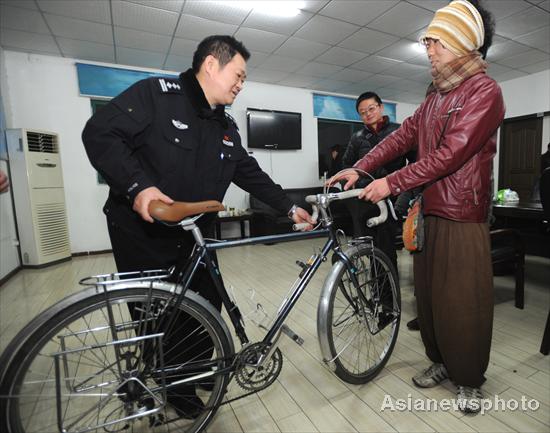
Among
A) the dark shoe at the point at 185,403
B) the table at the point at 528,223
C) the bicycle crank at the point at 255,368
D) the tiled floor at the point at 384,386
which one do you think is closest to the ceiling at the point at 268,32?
the table at the point at 528,223

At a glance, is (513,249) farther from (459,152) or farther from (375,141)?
(459,152)

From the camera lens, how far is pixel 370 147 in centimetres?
212

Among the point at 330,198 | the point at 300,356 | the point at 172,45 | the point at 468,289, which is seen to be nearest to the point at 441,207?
the point at 468,289

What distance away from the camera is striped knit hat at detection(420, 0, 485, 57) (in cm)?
109

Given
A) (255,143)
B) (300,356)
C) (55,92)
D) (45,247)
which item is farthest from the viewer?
(255,143)

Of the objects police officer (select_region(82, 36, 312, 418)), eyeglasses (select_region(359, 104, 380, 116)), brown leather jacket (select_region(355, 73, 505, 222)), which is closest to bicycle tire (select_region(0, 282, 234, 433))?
police officer (select_region(82, 36, 312, 418))

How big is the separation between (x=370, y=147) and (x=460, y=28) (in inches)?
41.4

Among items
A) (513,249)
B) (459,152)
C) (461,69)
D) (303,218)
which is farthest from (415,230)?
(513,249)

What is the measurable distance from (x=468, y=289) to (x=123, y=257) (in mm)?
1340

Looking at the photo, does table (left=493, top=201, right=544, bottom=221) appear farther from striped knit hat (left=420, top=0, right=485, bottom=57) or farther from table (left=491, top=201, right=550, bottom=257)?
striped knit hat (left=420, top=0, right=485, bottom=57)

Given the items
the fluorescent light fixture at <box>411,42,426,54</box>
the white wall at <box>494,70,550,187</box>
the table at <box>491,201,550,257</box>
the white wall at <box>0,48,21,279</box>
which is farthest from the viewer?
the white wall at <box>494,70,550,187</box>

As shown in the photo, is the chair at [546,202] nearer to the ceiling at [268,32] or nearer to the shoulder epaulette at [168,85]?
the shoulder epaulette at [168,85]

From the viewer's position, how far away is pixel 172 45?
12.8ft

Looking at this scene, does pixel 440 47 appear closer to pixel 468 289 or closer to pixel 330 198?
pixel 330 198
